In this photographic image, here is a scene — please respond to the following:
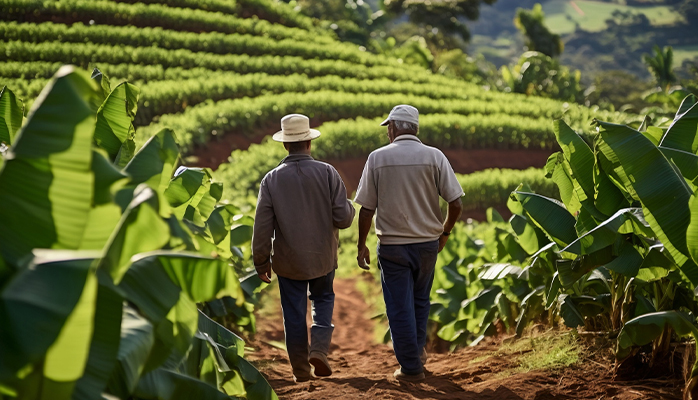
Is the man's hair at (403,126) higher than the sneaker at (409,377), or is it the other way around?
the man's hair at (403,126)

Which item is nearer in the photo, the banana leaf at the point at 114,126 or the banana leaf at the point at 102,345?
the banana leaf at the point at 102,345

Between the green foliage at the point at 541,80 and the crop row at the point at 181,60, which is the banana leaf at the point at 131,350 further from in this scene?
the green foliage at the point at 541,80

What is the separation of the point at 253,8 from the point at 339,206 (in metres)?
22.3

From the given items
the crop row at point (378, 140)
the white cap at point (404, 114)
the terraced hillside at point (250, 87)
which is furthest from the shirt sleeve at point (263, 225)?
the terraced hillside at point (250, 87)

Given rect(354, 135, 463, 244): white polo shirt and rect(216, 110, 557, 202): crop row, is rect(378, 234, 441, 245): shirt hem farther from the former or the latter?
rect(216, 110, 557, 202): crop row

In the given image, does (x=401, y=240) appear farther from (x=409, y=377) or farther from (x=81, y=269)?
(x=81, y=269)

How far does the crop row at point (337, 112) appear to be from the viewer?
46.4 ft

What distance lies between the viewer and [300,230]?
4160 millimetres

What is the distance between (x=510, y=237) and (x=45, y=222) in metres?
3.95

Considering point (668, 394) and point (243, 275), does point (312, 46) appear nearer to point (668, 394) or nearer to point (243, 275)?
point (243, 275)

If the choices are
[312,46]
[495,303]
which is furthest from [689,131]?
[312,46]

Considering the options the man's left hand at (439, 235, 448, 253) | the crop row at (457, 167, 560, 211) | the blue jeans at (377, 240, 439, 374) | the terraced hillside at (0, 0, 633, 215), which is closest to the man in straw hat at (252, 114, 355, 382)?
the blue jeans at (377, 240, 439, 374)

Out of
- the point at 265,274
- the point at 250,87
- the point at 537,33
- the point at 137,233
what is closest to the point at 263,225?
the point at 265,274

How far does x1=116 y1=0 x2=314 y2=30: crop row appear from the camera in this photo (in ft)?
77.5
